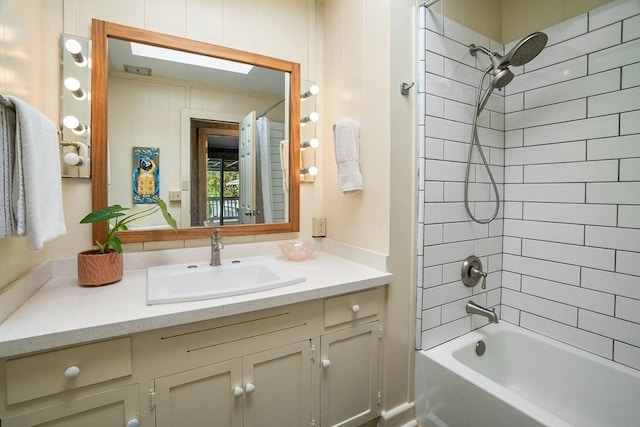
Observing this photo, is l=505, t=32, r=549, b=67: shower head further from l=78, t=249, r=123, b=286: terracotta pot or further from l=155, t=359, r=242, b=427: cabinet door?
l=78, t=249, r=123, b=286: terracotta pot

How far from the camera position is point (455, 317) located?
1545mm

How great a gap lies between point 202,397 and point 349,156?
116 cm

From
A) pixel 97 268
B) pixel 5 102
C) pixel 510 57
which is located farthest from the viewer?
pixel 510 57

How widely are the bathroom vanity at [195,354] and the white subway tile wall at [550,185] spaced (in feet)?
1.39

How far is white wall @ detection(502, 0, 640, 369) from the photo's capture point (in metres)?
1.29

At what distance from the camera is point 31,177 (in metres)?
0.81

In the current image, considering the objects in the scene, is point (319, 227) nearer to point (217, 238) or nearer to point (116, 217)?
point (217, 238)

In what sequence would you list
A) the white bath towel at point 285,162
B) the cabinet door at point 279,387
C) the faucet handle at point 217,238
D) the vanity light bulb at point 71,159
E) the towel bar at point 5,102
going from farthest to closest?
the white bath towel at point 285,162, the faucet handle at point 217,238, the vanity light bulb at point 71,159, the cabinet door at point 279,387, the towel bar at point 5,102

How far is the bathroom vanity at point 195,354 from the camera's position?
80cm

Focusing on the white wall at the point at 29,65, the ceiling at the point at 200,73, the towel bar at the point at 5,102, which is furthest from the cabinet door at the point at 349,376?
the ceiling at the point at 200,73

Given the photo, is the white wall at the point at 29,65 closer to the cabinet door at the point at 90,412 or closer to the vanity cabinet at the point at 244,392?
the cabinet door at the point at 90,412

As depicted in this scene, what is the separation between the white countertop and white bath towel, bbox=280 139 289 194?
478 mm

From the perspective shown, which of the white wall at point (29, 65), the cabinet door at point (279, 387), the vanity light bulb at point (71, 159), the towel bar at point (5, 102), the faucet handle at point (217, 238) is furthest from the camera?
the faucet handle at point (217, 238)

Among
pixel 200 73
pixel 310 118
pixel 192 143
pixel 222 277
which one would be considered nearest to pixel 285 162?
pixel 310 118
